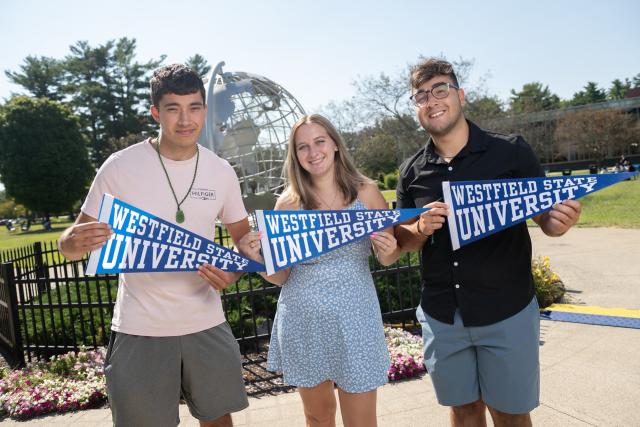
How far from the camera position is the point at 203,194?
250 cm

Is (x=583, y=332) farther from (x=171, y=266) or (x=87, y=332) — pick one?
(x=87, y=332)

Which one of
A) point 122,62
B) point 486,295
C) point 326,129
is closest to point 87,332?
point 326,129

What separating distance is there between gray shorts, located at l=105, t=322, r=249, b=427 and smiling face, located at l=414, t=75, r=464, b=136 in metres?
1.68

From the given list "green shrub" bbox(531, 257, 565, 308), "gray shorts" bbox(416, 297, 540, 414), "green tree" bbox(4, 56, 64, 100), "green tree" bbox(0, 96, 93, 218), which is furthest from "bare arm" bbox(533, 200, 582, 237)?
"green tree" bbox(4, 56, 64, 100)

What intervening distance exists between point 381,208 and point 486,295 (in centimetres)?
78

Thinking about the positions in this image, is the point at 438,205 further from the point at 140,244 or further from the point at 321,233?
the point at 140,244

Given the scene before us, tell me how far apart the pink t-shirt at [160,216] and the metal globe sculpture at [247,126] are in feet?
26.1

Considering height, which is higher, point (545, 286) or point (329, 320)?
point (329, 320)

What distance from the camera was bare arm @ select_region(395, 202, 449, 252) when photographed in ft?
7.97

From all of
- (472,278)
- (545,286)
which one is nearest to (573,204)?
(472,278)

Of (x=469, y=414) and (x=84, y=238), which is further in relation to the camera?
(x=469, y=414)

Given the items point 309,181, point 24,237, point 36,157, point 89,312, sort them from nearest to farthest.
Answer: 1. point 309,181
2. point 89,312
3. point 24,237
4. point 36,157

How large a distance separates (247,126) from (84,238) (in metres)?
9.12

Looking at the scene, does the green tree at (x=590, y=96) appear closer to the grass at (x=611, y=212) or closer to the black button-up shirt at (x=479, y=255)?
the grass at (x=611, y=212)
